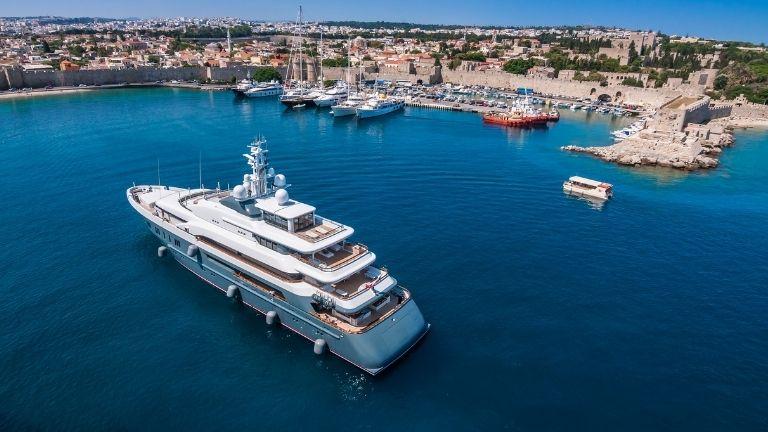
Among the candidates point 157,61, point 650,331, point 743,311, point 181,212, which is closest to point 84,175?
point 181,212

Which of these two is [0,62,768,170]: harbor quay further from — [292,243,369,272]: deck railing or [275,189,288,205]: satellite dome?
[275,189,288,205]: satellite dome

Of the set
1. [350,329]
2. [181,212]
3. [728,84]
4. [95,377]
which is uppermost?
[728,84]

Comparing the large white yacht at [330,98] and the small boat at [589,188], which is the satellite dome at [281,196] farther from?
the large white yacht at [330,98]

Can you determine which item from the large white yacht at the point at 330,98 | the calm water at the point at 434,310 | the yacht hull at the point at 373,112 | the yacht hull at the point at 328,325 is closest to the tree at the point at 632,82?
the yacht hull at the point at 373,112

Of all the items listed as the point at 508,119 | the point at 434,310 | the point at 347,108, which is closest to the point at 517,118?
the point at 508,119

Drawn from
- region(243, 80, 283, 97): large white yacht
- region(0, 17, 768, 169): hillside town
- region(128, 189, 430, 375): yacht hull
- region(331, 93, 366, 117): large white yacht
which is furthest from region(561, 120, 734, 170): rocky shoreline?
region(243, 80, 283, 97): large white yacht

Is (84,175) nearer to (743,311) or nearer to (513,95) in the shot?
(743,311)

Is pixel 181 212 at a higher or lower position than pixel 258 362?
higher
